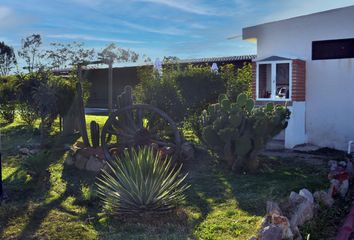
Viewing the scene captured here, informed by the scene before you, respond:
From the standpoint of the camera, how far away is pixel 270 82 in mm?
10719

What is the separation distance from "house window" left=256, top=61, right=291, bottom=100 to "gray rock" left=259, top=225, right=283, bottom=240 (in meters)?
6.43

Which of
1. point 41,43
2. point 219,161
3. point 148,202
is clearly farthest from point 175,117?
point 41,43

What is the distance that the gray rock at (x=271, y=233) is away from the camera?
3822mm

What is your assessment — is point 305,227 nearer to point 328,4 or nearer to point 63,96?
point 328,4

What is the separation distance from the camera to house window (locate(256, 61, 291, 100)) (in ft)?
32.8

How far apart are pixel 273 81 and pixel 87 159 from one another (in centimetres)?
472

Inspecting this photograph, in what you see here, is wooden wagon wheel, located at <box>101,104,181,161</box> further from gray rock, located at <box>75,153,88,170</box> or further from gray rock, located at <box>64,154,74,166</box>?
gray rock, located at <box>64,154,74,166</box>

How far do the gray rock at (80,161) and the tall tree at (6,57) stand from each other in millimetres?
23585

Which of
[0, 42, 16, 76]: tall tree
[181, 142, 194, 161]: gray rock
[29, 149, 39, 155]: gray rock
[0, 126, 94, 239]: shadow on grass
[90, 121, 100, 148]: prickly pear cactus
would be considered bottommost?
[0, 126, 94, 239]: shadow on grass

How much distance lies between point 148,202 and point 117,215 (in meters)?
0.38

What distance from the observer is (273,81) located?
9906mm

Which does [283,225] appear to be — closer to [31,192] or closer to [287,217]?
[287,217]

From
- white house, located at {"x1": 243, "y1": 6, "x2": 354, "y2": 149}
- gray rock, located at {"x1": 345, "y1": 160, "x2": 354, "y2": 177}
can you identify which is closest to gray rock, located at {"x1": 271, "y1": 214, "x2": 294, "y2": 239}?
gray rock, located at {"x1": 345, "y1": 160, "x2": 354, "y2": 177}

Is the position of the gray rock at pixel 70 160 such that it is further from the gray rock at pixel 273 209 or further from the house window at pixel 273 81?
the house window at pixel 273 81
